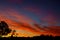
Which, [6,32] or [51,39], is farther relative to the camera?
[6,32]

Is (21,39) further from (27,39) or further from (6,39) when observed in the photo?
(6,39)

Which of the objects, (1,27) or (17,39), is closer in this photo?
(17,39)

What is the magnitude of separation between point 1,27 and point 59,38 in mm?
30337

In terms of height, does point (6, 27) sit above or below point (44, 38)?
above

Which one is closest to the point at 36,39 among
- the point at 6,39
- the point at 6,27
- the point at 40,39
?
the point at 40,39

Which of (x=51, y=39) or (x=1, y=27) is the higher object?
(x=1, y=27)

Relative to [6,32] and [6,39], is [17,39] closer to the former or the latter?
[6,39]

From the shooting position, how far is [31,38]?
40188 millimetres

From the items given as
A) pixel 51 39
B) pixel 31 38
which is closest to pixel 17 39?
pixel 31 38

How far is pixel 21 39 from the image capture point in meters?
40.0

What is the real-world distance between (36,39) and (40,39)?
46.6 inches

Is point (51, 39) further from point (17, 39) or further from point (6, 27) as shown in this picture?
point (6, 27)

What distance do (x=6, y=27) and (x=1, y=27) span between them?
229 cm

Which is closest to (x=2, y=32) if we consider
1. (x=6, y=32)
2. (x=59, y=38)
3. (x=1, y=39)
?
(x=6, y=32)
